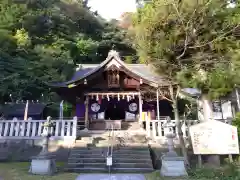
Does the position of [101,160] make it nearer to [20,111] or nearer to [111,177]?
[111,177]

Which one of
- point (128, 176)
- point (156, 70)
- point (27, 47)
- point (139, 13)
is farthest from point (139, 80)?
point (27, 47)

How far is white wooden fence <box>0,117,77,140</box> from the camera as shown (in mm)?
10984

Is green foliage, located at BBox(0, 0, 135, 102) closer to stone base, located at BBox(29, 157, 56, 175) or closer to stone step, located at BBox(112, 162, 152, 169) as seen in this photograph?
stone base, located at BBox(29, 157, 56, 175)

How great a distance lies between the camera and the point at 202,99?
33.2 feet

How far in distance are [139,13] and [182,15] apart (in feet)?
8.95

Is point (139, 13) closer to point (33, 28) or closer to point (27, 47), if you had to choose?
point (27, 47)

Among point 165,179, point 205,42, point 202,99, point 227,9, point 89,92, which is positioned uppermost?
point 227,9

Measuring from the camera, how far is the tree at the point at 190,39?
9.84 m

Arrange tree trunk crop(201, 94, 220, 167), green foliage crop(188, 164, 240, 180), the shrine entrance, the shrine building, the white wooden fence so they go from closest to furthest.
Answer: green foliage crop(188, 164, 240, 180) < tree trunk crop(201, 94, 220, 167) < the white wooden fence < the shrine building < the shrine entrance

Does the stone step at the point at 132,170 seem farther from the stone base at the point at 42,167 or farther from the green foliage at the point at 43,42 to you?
the green foliage at the point at 43,42

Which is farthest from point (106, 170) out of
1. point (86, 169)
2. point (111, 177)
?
point (111, 177)

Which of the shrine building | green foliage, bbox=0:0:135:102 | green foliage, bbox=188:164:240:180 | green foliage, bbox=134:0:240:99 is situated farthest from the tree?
green foliage, bbox=0:0:135:102

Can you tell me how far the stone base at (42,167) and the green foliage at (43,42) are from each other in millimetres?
10432

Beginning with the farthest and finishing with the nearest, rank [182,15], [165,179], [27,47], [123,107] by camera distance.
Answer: [27,47] → [123,107] → [182,15] → [165,179]
